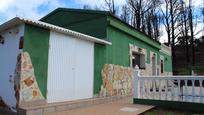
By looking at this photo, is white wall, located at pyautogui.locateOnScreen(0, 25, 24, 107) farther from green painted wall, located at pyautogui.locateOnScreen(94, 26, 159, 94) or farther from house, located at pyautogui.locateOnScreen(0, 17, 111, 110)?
green painted wall, located at pyautogui.locateOnScreen(94, 26, 159, 94)

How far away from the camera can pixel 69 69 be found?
7.28 metres

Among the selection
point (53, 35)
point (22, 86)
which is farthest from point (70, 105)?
point (53, 35)

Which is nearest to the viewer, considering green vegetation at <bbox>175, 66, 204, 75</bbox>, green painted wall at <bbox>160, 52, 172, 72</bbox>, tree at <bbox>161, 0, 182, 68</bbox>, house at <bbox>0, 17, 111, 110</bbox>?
house at <bbox>0, 17, 111, 110</bbox>

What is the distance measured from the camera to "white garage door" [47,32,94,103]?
264 inches

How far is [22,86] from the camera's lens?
19.0ft

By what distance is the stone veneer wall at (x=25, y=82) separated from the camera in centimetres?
A: 577

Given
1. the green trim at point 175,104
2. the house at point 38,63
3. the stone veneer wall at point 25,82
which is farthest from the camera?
the green trim at point 175,104

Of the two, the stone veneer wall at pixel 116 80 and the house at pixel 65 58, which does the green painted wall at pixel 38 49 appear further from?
the stone veneer wall at pixel 116 80

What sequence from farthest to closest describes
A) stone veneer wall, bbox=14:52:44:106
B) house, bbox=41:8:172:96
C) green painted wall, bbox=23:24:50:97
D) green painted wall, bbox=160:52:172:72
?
green painted wall, bbox=160:52:172:72 < house, bbox=41:8:172:96 < green painted wall, bbox=23:24:50:97 < stone veneer wall, bbox=14:52:44:106

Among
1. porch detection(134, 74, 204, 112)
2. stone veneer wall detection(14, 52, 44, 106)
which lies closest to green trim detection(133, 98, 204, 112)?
porch detection(134, 74, 204, 112)

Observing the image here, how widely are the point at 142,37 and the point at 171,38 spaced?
18501 millimetres

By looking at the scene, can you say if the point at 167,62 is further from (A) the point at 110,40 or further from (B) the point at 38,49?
(B) the point at 38,49

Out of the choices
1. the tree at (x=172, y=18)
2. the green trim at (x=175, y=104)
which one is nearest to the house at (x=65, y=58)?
the green trim at (x=175, y=104)

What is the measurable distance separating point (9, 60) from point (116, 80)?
5180 mm
